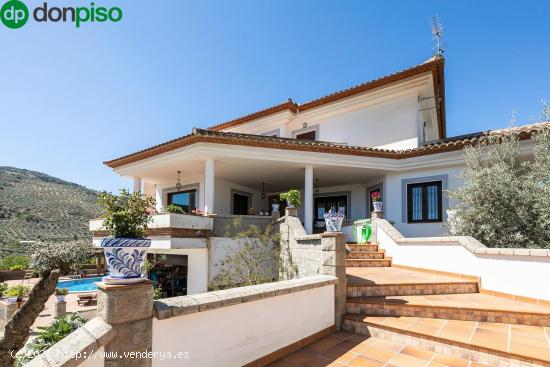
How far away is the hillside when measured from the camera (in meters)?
29.4

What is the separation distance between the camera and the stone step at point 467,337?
3.43 meters

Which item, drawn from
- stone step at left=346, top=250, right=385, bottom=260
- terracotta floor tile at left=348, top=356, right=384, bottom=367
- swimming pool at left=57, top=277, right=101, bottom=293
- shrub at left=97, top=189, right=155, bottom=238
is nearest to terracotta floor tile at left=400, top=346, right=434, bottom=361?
terracotta floor tile at left=348, top=356, right=384, bottom=367

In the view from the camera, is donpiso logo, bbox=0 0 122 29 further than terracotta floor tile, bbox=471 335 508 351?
Yes

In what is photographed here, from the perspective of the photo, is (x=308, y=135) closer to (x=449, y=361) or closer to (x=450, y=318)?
(x=450, y=318)

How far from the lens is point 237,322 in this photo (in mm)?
3328

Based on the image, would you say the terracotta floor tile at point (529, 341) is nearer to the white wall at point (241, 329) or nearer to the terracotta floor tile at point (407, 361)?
the terracotta floor tile at point (407, 361)

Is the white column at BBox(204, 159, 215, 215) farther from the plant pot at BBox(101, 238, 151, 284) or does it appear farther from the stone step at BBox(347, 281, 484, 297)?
the plant pot at BBox(101, 238, 151, 284)

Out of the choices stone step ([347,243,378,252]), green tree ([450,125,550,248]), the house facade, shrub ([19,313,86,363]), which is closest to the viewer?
shrub ([19,313,86,363])

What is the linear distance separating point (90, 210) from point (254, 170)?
34.8 m

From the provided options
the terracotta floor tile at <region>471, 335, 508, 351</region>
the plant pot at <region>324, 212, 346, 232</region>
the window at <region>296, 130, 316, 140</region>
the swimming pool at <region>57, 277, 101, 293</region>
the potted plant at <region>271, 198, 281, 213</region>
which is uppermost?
the window at <region>296, 130, 316, 140</region>

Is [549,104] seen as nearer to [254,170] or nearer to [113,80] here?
[254,170]

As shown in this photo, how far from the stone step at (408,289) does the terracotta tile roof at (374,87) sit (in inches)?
358

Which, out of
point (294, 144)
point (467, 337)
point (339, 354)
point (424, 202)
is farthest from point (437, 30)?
point (339, 354)

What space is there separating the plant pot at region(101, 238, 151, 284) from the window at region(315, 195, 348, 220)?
13153 mm
